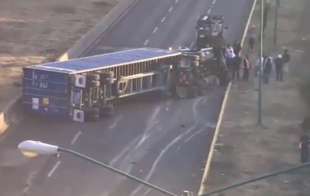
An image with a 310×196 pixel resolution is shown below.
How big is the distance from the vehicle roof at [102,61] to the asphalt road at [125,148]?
2020 mm

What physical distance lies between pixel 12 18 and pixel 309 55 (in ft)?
64.3

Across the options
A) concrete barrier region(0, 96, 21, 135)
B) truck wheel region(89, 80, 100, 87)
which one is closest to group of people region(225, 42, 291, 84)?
truck wheel region(89, 80, 100, 87)

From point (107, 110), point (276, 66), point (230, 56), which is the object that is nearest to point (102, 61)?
point (107, 110)

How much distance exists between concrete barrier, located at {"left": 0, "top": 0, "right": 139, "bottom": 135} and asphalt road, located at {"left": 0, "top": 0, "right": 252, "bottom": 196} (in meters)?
0.53

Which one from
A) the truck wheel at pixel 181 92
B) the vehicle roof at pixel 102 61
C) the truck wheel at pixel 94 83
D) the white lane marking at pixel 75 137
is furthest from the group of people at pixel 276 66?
the white lane marking at pixel 75 137

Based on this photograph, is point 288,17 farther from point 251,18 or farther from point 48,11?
point 48,11

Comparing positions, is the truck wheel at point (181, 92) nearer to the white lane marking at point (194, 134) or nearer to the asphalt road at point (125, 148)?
the asphalt road at point (125, 148)

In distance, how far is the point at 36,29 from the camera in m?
51.1

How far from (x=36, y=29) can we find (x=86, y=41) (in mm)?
5332

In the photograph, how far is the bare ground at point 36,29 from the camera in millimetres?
40744

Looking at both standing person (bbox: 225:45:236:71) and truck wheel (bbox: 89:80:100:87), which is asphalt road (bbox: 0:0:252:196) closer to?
truck wheel (bbox: 89:80:100:87)

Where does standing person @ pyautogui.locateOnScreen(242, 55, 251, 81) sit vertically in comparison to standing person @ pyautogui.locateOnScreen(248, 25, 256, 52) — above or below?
below

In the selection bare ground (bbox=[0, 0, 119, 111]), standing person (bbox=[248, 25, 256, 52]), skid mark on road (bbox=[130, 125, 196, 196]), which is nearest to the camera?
skid mark on road (bbox=[130, 125, 196, 196])

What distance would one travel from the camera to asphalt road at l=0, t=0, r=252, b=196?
26.6 metres
